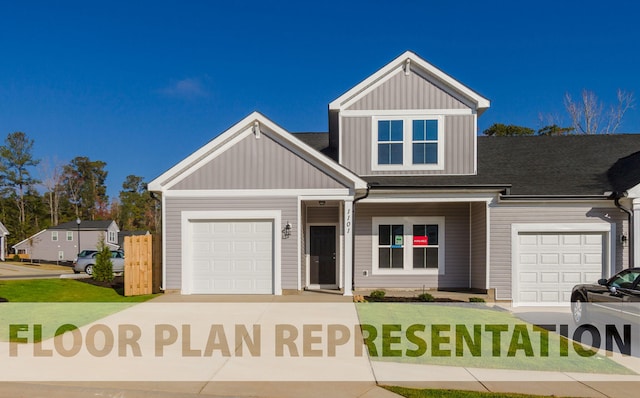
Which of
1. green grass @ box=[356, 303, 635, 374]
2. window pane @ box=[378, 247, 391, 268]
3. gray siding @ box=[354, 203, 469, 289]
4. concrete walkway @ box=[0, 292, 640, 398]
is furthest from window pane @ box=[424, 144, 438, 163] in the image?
concrete walkway @ box=[0, 292, 640, 398]

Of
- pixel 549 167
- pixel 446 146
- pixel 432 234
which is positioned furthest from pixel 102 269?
pixel 549 167

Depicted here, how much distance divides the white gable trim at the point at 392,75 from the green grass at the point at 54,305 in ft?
27.7

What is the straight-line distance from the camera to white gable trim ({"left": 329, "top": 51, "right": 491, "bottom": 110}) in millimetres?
15859

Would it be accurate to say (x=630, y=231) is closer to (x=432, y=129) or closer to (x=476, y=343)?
(x=432, y=129)

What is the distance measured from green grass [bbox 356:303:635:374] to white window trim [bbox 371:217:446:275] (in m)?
4.11

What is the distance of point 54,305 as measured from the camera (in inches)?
488

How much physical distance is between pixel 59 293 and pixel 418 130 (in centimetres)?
1191

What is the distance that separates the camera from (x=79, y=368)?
695 centimetres

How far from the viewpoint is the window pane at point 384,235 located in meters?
16.3

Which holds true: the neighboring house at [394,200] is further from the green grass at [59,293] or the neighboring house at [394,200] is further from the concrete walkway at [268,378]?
the concrete walkway at [268,378]

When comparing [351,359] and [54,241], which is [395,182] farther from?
[54,241]

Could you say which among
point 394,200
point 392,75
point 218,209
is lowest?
point 218,209

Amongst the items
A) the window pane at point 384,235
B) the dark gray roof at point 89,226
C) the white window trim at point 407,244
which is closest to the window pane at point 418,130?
the white window trim at point 407,244

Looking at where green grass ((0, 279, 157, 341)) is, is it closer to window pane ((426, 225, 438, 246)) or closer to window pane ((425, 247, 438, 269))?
window pane ((425, 247, 438, 269))
